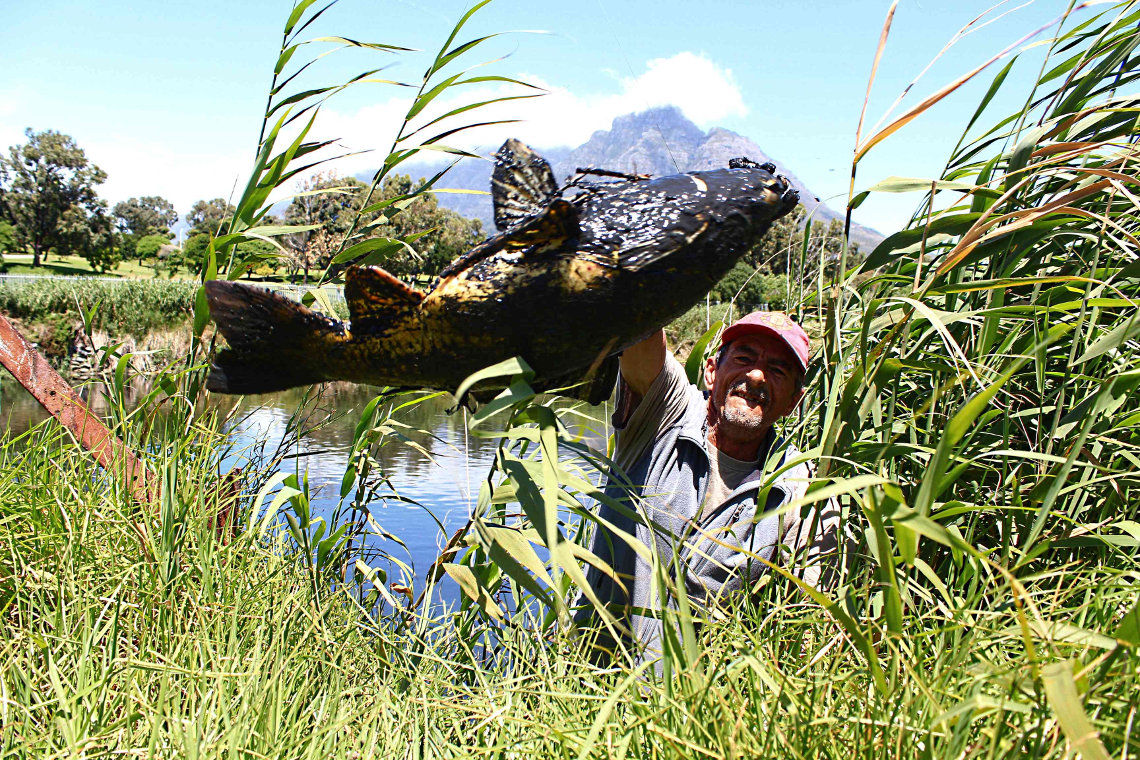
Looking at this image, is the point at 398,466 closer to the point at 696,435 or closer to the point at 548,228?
the point at 696,435

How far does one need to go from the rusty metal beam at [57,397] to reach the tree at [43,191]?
54.7 meters

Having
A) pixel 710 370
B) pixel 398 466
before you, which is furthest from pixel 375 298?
pixel 398 466

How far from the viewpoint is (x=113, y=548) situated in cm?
224

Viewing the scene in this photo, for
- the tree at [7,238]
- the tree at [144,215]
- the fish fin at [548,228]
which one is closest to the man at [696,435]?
A: the fish fin at [548,228]

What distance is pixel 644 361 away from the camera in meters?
2.44

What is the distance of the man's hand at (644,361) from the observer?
7.83 ft

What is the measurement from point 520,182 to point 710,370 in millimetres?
1506

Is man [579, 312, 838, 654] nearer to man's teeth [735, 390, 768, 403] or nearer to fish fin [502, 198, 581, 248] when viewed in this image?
man's teeth [735, 390, 768, 403]

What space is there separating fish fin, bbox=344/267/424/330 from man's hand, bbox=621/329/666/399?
922 millimetres

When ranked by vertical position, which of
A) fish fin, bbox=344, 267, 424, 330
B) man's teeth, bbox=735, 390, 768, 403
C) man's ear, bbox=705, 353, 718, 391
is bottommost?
man's teeth, bbox=735, 390, 768, 403

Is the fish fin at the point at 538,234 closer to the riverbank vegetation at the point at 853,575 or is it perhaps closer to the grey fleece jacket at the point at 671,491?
the riverbank vegetation at the point at 853,575

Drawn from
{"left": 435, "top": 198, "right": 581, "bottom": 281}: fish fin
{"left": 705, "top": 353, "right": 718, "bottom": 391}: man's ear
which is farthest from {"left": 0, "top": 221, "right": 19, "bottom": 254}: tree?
{"left": 435, "top": 198, "right": 581, "bottom": 281}: fish fin

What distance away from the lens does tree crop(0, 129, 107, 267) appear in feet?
158

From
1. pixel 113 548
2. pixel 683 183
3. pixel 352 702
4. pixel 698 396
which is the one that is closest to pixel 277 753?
pixel 352 702
